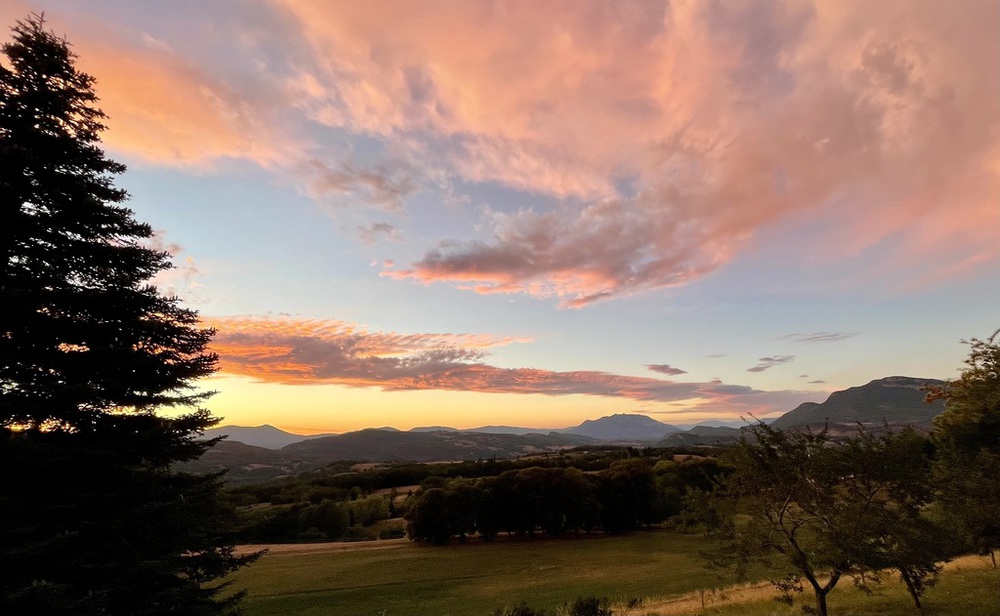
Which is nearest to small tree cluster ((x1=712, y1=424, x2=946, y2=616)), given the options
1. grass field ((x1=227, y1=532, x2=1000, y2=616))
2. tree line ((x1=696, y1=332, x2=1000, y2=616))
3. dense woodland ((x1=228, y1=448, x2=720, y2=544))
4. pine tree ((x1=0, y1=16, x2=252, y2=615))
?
tree line ((x1=696, y1=332, x2=1000, y2=616))

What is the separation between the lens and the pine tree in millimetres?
11906

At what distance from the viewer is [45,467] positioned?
12039mm

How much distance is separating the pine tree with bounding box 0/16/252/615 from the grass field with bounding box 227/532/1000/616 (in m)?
20.4

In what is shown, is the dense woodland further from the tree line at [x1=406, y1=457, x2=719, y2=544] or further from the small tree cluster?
the small tree cluster

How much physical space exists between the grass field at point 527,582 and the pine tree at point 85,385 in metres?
20.4

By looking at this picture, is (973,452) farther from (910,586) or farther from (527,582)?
(527,582)

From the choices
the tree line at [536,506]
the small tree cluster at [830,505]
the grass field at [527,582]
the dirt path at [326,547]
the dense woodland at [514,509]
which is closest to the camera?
the small tree cluster at [830,505]

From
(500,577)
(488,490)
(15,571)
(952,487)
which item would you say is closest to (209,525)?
(15,571)

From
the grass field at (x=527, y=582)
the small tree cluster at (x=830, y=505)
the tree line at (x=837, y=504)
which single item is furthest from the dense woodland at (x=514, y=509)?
the small tree cluster at (x=830, y=505)

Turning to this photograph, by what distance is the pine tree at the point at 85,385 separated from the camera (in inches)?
469

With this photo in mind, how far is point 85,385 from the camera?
497 inches

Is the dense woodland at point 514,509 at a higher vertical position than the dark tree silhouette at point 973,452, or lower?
lower

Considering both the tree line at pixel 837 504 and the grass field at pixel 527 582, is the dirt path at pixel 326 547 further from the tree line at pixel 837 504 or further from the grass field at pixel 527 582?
the tree line at pixel 837 504

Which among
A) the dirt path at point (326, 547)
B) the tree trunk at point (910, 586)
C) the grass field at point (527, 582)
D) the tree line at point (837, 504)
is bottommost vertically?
the dirt path at point (326, 547)
